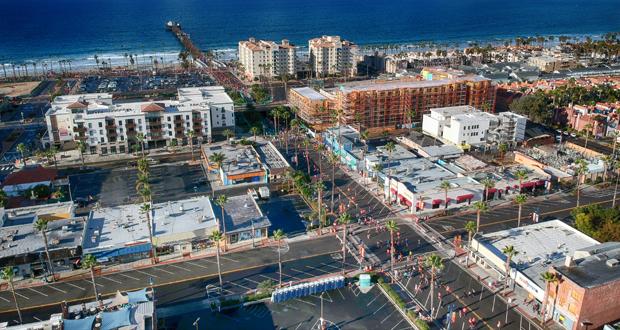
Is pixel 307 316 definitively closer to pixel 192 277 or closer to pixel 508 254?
pixel 192 277

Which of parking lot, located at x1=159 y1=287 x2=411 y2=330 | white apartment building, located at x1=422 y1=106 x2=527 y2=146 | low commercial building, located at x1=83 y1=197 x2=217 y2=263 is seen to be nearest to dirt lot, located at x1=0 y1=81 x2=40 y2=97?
low commercial building, located at x1=83 y1=197 x2=217 y2=263

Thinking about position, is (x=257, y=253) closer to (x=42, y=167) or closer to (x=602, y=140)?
(x=42, y=167)

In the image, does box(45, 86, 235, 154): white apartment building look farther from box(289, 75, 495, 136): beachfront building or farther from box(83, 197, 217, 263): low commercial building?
box(83, 197, 217, 263): low commercial building

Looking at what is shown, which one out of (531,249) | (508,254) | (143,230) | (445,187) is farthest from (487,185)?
(143,230)

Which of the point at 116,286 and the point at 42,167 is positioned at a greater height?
the point at 42,167

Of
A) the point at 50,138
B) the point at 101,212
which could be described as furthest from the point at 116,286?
the point at 50,138
